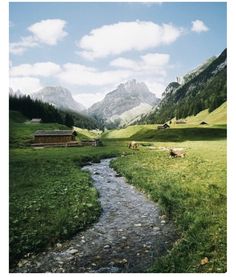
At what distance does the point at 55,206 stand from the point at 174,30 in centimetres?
853

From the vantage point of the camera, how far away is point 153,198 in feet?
47.4

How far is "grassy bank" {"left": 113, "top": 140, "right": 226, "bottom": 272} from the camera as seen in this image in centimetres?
892

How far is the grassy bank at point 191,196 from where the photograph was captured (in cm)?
892

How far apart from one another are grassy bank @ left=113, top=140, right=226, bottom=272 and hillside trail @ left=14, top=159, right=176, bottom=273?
55 centimetres

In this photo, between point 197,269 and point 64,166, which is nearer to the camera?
point 197,269

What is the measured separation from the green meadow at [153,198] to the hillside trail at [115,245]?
36 cm

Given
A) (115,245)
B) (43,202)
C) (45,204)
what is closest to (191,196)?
(115,245)

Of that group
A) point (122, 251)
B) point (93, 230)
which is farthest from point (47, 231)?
point (122, 251)

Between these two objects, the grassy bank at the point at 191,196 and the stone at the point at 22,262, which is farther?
the stone at the point at 22,262

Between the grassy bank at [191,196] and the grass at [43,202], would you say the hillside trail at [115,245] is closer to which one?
the grass at [43,202]

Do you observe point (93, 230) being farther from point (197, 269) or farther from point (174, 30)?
point (174, 30)

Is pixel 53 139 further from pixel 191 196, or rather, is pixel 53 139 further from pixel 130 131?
pixel 130 131

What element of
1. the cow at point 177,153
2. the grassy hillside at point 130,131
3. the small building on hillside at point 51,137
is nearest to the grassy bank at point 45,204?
the small building on hillside at point 51,137

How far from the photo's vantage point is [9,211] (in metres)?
11.8
